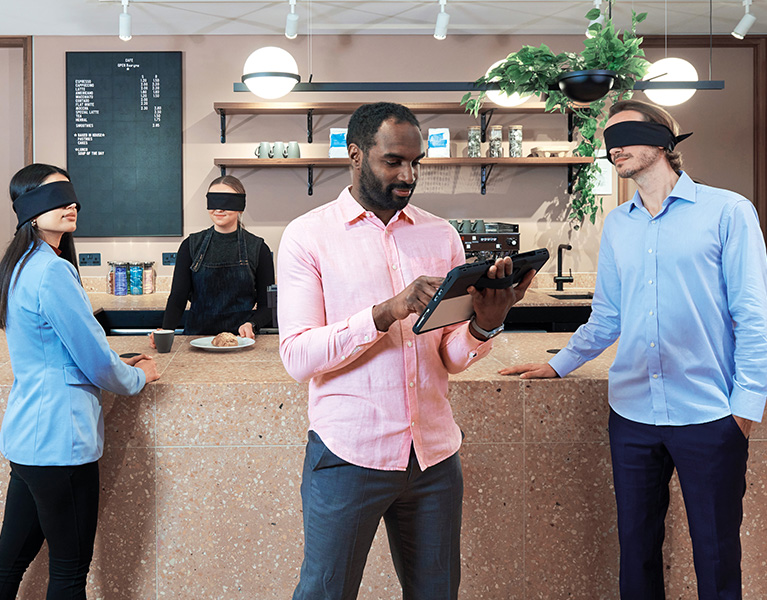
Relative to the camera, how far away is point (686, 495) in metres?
1.59

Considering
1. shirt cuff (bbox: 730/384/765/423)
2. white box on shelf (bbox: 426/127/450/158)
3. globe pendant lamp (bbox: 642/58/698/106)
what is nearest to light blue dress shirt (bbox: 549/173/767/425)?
shirt cuff (bbox: 730/384/765/423)

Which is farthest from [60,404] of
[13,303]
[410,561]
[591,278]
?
[591,278]

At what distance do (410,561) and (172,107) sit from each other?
12.2 feet

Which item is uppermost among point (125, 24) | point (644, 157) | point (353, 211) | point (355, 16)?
point (355, 16)

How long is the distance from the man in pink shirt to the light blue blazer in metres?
0.52

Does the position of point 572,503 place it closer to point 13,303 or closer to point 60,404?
point 60,404

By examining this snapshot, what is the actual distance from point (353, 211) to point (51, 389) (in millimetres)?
818

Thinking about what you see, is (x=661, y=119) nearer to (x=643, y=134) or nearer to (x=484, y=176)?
(x=643, y=134)

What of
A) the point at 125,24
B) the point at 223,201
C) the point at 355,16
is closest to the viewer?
the point at 223,201

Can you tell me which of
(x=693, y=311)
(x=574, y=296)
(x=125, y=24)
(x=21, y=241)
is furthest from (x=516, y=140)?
(x=21, y=241)

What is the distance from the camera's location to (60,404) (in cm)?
159

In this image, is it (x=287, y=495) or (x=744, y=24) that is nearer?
(x=287, y=495)

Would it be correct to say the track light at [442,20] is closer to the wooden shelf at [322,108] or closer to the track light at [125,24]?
the wooden shelf at [322,108]

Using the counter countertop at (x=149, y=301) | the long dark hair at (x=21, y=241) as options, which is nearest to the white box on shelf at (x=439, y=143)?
the counter countertop at (x=149, y=301)
